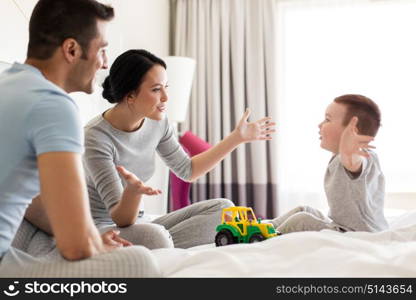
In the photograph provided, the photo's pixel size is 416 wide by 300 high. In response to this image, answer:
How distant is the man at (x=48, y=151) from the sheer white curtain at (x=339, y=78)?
3196mm

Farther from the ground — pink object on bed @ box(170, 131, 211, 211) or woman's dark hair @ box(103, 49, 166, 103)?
woman's dark hair @ box(103, 49, 166, 103)

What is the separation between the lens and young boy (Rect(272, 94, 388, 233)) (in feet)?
6.15

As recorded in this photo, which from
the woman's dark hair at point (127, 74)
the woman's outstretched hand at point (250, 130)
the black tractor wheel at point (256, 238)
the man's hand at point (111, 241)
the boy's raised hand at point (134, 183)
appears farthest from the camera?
the woman's outstretched hand at point (250, 130)

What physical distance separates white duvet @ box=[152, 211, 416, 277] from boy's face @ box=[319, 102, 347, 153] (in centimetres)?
82

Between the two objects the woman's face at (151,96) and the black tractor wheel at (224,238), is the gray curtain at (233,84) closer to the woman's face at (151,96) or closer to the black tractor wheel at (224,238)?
the woman's face at (151,96)

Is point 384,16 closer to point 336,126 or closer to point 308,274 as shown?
point 336,126

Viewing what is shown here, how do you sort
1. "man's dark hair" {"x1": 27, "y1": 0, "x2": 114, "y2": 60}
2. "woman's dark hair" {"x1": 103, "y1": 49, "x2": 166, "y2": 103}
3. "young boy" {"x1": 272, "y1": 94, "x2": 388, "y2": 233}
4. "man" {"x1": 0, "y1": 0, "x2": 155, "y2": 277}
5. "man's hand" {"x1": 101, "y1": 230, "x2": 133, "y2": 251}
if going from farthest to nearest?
1. "woman's dark hair" {"x1": 103, "y1": 49, "x2": 166, "y2": 103}
2. "young boy" {"x1": 272, "y1": 94, "x2": 388, "y2": 233}
3. "man's hand" {"x1": 101, "y1": 230, "x2": 133, "y2": 251}
4. "man's dark hair" {"x1": 27, "y1": 0, "x2": 114, "y2": 60}
5. "man" {"x1": 0, "y1": 0, "x2": 155, "y2": 277}

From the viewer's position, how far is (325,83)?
4156 millimetres

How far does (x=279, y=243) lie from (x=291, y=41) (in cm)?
326

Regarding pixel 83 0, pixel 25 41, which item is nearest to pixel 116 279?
pixel 83 0

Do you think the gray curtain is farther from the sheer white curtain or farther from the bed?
the bed

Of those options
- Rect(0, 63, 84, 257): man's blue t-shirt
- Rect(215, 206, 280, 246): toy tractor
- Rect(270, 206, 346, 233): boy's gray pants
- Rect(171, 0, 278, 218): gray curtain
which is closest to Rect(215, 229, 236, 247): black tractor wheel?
Rect(215, 206, 280, 246): toy tractor

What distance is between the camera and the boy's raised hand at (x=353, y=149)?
6.03 ft

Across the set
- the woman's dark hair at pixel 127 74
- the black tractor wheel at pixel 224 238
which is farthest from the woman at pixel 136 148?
the black tractor wheel at pixel 224 238
